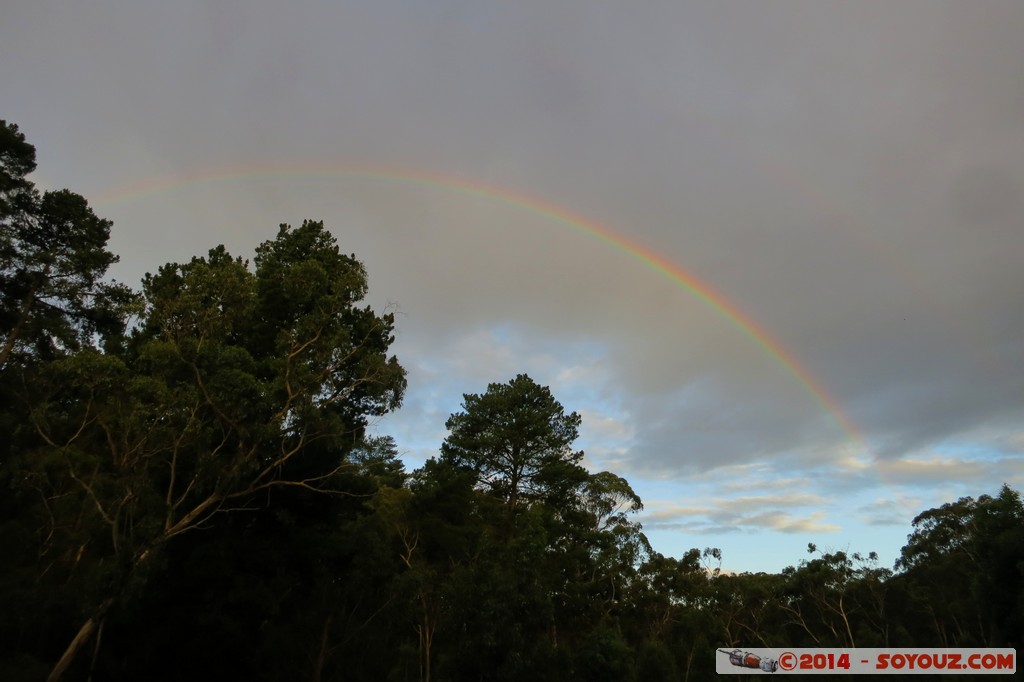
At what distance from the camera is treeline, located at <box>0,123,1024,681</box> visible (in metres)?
18.6

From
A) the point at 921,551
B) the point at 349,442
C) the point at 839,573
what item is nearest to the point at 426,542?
the point at 349,442

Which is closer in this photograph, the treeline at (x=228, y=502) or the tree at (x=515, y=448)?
the treeline at (x=228, y=502)

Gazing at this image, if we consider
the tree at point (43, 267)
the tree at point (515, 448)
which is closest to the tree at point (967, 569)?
the tree at point (515, 448)

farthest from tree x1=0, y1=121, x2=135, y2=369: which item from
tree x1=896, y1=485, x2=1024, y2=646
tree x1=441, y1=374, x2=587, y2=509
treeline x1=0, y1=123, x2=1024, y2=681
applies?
tree x1=896, y1=485, x2=1024, y2=646

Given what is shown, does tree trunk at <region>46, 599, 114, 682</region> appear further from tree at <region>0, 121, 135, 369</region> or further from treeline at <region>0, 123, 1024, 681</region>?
tree at <region>0, 121, 135, 369</region>

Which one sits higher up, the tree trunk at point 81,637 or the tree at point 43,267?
the tree at point 43,267

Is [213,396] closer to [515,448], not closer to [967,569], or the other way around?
[515,448]

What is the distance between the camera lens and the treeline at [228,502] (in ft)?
61.2

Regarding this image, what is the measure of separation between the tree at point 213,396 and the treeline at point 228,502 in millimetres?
83

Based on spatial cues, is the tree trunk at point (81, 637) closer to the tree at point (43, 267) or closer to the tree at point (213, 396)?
the tree at point (213, 396)

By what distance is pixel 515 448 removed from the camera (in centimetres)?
4275

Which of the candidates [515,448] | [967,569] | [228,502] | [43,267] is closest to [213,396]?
[228,502]

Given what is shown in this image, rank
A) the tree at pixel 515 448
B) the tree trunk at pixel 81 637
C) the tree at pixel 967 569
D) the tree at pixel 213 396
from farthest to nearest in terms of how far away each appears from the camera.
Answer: the tree at pixel 515 448, the tree at pixel 967 569, the tree at pixel 213 396, the tree trunk at pixel 81 637

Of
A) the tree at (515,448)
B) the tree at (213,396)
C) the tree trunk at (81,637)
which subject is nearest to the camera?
the tree trunk at (81,637)
